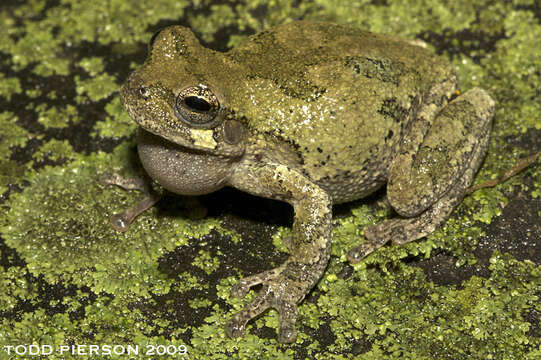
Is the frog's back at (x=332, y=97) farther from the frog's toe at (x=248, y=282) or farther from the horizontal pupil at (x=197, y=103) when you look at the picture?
the frog's toe at (x=248, y=282)

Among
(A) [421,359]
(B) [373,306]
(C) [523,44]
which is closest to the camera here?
(A) [421,359]

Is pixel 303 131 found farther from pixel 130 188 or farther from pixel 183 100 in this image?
pixel 130 188

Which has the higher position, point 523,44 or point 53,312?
point 523,44

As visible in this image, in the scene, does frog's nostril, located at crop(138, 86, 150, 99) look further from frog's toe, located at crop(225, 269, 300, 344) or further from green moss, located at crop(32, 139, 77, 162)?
green moss, located at crop(32, 139, 77, 162)

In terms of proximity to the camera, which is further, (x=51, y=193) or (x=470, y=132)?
(x=51, y=193)

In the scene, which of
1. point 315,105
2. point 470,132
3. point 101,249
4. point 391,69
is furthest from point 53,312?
point 470,132

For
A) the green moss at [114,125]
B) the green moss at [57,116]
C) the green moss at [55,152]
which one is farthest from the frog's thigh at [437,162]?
the green moss at [57,116]

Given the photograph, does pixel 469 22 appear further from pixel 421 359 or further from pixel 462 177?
pixel 421 359

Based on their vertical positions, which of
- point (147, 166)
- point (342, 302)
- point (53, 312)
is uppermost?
point (147, 166)
